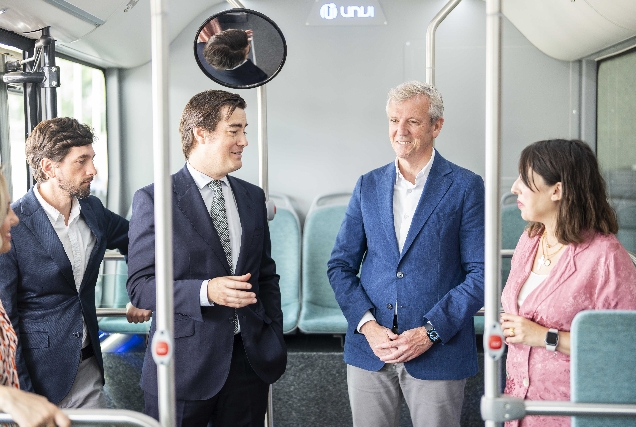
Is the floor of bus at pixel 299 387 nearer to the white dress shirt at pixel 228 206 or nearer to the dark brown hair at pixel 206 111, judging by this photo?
the white dress shirt at pixel 228 206

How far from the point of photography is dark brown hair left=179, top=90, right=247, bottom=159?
7.92 feet

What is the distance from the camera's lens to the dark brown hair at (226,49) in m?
2.51

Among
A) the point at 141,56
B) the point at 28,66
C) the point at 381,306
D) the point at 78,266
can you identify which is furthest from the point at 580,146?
the point at 141,56

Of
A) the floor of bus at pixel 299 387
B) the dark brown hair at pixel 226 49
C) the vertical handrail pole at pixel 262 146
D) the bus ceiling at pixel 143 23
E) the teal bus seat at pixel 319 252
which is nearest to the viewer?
the dark brown hair at pixel 226 49

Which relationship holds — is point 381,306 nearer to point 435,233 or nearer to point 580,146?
point 435,233

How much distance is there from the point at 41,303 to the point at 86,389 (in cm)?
40

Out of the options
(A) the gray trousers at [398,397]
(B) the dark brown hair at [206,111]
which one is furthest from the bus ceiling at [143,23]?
(A) the gray trousers at [398,397]

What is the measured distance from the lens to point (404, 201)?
258 centimetres

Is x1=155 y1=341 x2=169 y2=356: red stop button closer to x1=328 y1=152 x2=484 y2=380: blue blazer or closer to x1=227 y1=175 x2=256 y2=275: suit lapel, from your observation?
x1=227 y1=175 x2=256 y2=275: suit lapel

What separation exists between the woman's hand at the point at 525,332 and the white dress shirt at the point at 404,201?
0.46 metres

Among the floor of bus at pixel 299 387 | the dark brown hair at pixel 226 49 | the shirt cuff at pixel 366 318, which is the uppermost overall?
the dark brown hair at pixel 226 49

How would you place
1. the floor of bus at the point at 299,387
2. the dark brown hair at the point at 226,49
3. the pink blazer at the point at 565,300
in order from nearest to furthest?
1. the pink blazer at the point at 565,300
2. the dark brown hair at the point at 226,49
3. the floor of bus at the point at 299,387

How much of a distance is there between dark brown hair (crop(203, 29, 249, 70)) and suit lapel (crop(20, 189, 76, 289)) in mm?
839

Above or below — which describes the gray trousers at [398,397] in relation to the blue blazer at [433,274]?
below
